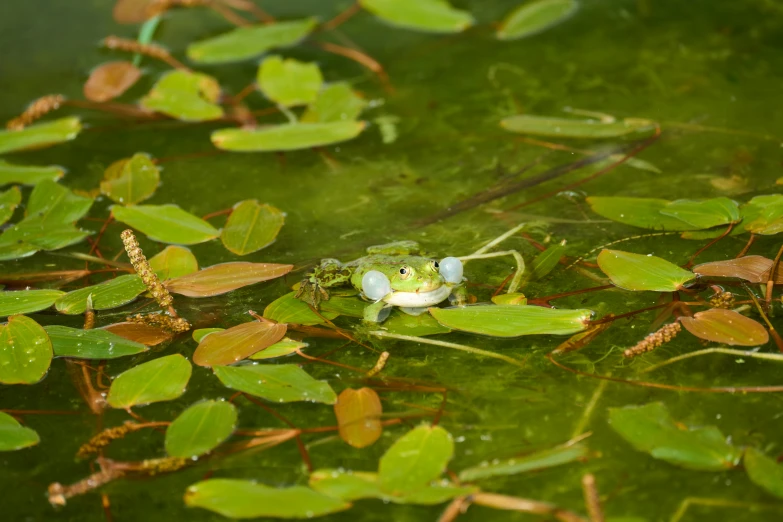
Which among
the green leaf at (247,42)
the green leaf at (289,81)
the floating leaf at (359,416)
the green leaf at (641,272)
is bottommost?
the floating leaf at (359,416)

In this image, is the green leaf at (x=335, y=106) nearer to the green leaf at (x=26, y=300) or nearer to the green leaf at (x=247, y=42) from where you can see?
the green leaf at (x=247, y=42)

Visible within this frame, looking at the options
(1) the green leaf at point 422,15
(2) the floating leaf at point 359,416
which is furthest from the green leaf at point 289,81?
(2) the floating leaf at point 359,416

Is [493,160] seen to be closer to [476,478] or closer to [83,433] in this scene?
[476,478]

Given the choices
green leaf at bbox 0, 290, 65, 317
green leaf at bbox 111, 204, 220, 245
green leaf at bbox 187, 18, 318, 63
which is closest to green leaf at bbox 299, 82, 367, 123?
green leaf at bbox 187, 18, 318, 63

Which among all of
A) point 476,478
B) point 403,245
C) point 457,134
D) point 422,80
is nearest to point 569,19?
point 422,80

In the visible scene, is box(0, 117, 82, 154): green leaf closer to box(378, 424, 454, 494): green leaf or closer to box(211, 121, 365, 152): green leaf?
box(211, 121, 365, 152): green leaf
